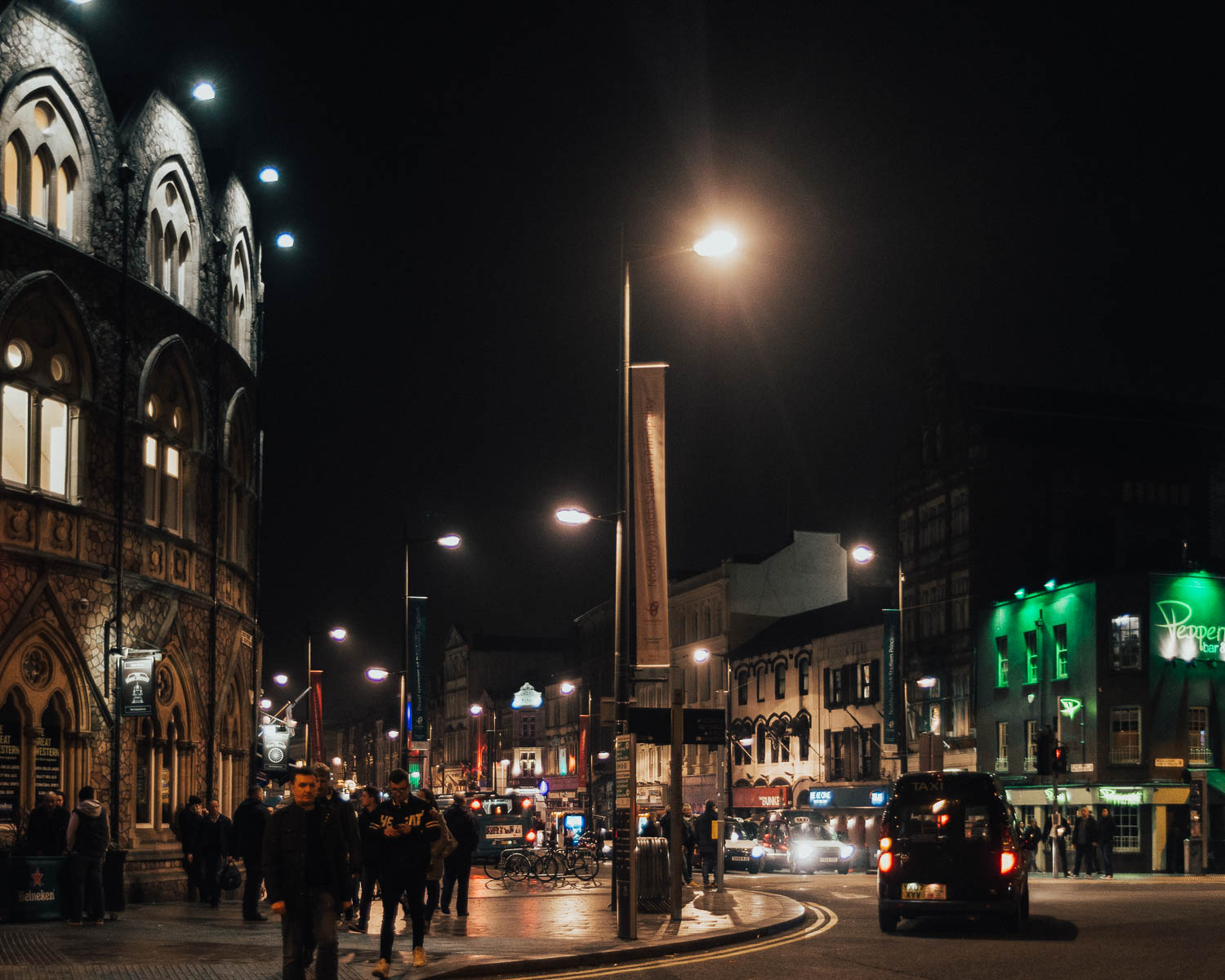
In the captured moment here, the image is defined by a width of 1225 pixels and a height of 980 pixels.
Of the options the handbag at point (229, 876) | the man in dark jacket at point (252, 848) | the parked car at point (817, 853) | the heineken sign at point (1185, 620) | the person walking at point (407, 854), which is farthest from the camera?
the heineken sign at point (1185, 620)

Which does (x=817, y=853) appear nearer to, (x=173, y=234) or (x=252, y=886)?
(x=173, y=234)

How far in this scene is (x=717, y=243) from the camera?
62.2 feet

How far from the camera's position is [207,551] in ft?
95.0

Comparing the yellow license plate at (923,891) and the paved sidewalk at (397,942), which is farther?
the yellow license plate at (923,891)

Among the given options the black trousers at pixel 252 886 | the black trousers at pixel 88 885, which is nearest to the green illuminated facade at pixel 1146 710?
the black trousers at pixel 252 886

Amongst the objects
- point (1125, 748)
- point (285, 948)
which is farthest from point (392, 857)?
point (1125, 748)

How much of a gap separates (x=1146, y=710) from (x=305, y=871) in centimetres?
4432

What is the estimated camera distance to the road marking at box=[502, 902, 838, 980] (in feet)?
50.8

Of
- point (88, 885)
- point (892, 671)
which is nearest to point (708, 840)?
point (88, 885)

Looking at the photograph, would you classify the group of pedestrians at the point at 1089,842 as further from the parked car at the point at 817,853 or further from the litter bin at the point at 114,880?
the litter bin at the point at 114,880

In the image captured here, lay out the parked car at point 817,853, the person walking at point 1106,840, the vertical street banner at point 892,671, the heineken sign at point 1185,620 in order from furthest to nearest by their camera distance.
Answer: the vertical street banner at point 892,671
the heineken sign at point 1185,620
the parked car at point 817,853
the person walking at point 1106,840

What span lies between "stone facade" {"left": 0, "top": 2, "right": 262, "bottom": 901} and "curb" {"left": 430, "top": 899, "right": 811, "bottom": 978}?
10011 mm

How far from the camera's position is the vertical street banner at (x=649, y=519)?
21156 mm

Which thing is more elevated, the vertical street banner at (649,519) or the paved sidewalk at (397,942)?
the vertical street banner at (649,519)
